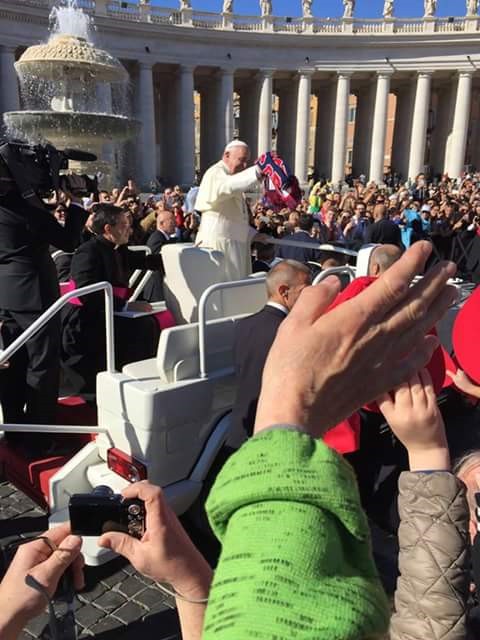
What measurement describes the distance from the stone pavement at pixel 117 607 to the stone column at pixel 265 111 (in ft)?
139

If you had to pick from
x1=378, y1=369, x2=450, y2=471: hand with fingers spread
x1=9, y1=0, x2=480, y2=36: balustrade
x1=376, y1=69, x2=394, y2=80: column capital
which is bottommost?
x1=378, y1=369, x2=450, y2=471: hand with fingers spread

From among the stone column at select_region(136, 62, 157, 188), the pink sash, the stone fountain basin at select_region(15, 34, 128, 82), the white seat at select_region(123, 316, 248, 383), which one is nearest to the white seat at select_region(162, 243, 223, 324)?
the pink sash

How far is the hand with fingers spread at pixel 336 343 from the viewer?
0.98 metres

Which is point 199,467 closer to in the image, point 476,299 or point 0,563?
point 0,563

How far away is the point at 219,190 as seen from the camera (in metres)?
4.63

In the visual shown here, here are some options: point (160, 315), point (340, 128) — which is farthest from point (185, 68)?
point (160, 315)

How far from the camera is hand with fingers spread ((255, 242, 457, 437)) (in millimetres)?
982

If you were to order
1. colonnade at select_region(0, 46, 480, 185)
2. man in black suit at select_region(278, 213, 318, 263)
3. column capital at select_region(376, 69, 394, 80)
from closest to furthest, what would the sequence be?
A: 1. man in black suit at select_region(278, 213, 318, 263)
2. colonnade at select_region(0, 46, 480, 185)
3. column capital at select_region(376, 69, 394, 80)

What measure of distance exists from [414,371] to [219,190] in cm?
369

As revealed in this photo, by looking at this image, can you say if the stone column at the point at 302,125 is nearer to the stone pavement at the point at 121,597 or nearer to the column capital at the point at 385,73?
the column capital at the point at 385,73

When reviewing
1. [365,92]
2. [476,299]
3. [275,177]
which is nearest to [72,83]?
[275,177]

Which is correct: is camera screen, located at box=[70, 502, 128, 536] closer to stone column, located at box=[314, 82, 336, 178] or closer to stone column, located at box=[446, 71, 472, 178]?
stone column, located at box=[314, 82, 336, 178]

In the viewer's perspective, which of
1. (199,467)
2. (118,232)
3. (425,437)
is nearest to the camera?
(425,437)

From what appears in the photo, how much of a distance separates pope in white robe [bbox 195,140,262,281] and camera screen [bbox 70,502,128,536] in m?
3.55
